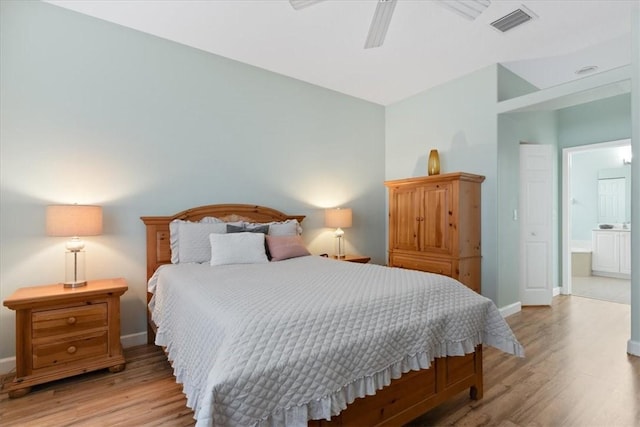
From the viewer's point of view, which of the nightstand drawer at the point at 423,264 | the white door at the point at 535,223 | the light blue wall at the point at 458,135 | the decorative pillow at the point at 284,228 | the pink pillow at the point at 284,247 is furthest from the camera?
the white door at the point at 535,223

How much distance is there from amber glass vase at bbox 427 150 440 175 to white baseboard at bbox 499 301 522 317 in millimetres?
1784

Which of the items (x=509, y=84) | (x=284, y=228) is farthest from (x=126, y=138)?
(x=509, y=84)

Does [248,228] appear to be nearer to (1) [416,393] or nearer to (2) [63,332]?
(2) [63,332]

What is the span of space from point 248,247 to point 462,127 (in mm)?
2970

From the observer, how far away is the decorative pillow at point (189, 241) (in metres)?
2.93

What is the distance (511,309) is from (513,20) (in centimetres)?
311

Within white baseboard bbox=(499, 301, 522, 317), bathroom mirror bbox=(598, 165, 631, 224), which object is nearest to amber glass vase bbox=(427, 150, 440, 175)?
white baseboard bbox=(499, 301, 522, 317)

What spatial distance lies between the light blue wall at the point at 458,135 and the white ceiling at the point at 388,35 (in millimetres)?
255

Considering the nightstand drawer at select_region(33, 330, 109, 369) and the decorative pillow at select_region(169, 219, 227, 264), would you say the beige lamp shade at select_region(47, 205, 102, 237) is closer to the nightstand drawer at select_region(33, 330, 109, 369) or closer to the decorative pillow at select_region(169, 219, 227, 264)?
the decorative pillow at select_region(169, 219, 227, 264)

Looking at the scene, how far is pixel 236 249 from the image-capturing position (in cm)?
285

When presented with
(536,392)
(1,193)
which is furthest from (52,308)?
(536,392)

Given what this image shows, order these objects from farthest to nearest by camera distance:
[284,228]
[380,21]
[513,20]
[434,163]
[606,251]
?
[606,251] → [434,163] → [284,228] → [513,20] → [380,21]

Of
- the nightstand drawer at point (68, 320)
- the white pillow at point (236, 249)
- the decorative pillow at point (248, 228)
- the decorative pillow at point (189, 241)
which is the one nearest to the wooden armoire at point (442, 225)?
the decorative pillow at point (248, 228)

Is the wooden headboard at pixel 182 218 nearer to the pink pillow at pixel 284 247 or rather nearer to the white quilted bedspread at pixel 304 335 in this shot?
the pink pillow at pixel 284 247
